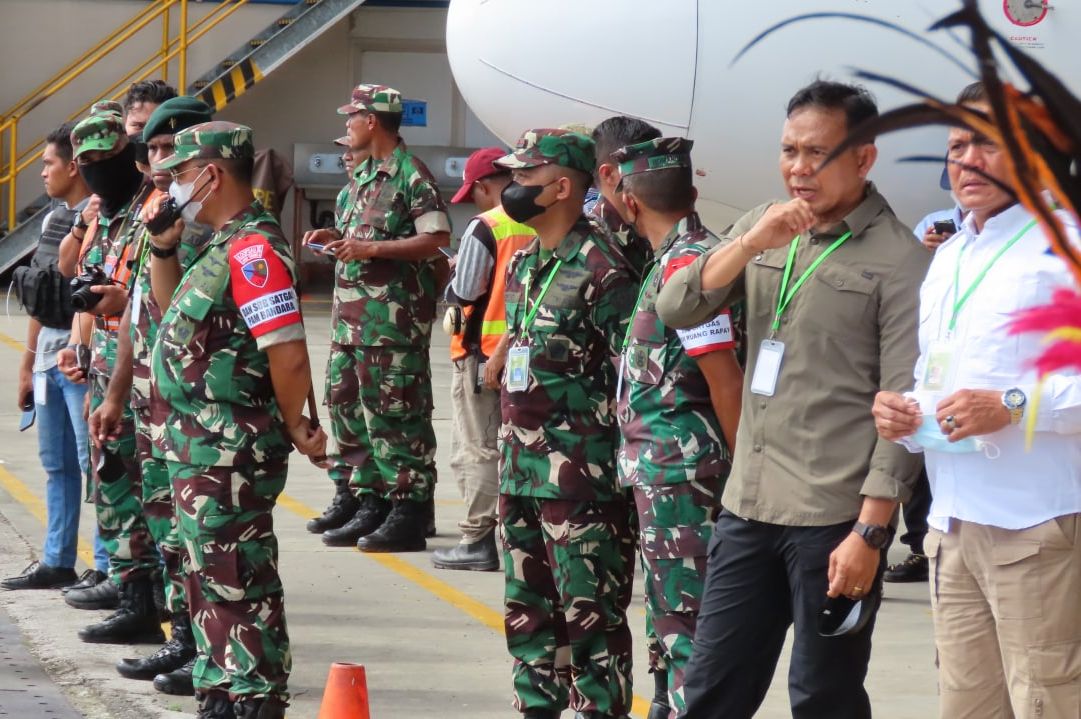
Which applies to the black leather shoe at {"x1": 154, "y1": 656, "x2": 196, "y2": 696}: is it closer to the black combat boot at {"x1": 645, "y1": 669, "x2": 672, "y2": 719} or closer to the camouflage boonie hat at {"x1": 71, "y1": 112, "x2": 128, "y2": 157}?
the black combat boot at {"x1": 645, "y1": 669, "x2": 672, "y2": 719}

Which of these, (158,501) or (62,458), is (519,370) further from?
(62,458)

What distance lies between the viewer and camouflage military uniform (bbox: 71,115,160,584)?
5.55 m

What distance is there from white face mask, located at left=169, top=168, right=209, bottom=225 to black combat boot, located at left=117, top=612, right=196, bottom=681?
153cm

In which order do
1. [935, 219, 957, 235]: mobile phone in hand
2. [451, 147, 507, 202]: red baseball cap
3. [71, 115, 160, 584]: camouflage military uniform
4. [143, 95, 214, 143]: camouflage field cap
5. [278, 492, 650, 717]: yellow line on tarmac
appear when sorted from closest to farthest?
[143, 95, 214, 143]: camouflage field cap, [71, 115, 160, 584]: camouflage military uniform, [935, 219, 957, 235]: mobile phone in hand, [278, 492, 650, 717]: yellow line on tarmac, [451, 147, 507, 202]: red baseball cap

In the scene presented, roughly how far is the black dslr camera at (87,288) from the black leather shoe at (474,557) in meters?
2.33

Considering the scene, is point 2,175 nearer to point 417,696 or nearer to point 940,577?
point 417,696

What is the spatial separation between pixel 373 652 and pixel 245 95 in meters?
16.6

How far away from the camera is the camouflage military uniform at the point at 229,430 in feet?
14.0

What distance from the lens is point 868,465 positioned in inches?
130

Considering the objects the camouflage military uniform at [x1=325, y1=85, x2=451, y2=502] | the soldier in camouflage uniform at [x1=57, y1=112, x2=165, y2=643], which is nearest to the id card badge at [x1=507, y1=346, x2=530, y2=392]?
the soldier in camouflage uniform at [x1=57, y1=112, x2=165, y2=643]

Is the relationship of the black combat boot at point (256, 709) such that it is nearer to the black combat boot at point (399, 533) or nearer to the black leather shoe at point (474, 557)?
the black leather shoe at point (474, 557)

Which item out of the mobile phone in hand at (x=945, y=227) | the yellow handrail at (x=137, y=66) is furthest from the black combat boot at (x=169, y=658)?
the yellow handrail at (x=137, y=66)

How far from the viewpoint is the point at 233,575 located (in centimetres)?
430

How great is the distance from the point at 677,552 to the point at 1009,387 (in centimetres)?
122
